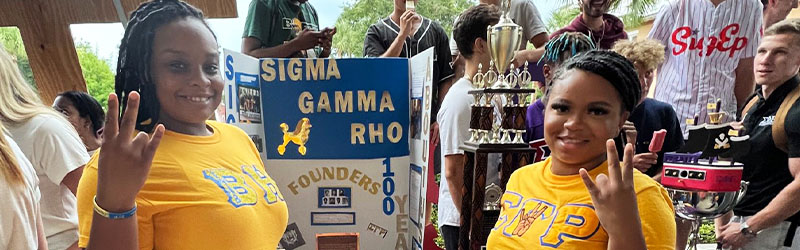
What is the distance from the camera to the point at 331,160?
2430 mm

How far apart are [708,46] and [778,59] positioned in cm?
76

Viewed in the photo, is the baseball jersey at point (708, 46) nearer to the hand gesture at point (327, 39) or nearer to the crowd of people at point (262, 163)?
the crowd of people at point (262, 163)

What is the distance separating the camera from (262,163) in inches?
Answer: 68.6

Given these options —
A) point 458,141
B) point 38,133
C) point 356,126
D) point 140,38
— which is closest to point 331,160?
point 356,126

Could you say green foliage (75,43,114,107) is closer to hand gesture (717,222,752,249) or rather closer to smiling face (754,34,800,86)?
hand gesture (717,222,752,249)

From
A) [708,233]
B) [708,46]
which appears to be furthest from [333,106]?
[708,233]

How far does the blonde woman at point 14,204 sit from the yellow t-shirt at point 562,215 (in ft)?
3.70

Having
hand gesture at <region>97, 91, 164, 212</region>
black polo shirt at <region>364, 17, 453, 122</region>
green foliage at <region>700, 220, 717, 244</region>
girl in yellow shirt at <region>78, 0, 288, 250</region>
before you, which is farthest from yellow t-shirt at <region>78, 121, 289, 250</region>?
green foliage at <region>700, 220, 717, 244</region>

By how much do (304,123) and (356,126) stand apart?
213 millimetres

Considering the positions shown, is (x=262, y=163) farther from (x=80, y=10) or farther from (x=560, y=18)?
(x=560, y=18)

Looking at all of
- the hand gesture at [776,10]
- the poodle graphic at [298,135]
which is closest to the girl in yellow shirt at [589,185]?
the poodle graphic at [298,135]

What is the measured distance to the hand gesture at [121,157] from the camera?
1.04m

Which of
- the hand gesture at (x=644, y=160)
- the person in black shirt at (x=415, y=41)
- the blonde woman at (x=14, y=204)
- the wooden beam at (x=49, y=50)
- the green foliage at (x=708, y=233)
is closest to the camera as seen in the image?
the blonde woman at (x=14, y=204)

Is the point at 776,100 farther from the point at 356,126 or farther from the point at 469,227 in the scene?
the point at 356,126
